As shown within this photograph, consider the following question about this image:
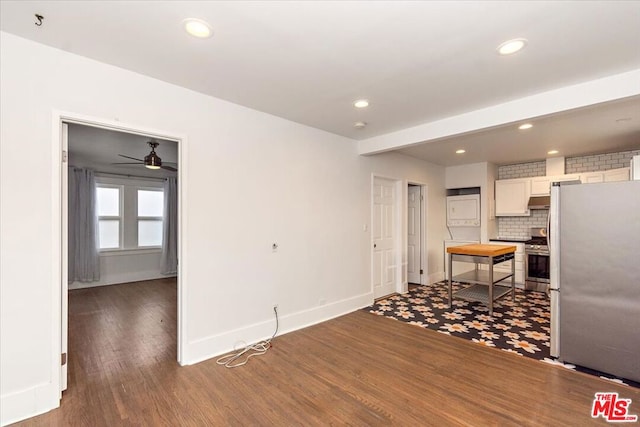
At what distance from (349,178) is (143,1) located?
10.5ft

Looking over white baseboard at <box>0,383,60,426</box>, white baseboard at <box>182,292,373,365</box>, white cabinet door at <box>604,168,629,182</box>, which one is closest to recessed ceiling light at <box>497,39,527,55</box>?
white baseboard at <box>182,292,373,365</box>

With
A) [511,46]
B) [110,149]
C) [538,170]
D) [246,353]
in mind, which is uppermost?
[511,46]

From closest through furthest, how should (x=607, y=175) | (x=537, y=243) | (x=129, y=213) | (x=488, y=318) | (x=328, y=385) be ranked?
(x=328, y=385) < (x=488, y=318) < (x=607, y=175) < (x=537, y=243) < (x=129, y=213)

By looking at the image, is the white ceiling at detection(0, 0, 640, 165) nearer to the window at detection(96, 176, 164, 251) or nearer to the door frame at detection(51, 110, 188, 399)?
the door frame at detection(51, 110, 188, 399)

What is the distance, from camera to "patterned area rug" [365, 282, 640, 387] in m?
3.16

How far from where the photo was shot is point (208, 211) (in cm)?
293

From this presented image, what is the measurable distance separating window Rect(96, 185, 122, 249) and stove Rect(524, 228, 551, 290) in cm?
848

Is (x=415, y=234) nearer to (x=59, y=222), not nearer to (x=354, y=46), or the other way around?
(x=354, y=46)

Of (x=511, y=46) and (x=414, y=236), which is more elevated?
(x=511, y=46)

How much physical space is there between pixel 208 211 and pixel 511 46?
2.87 meters

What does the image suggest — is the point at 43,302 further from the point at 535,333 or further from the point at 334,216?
the point at 535,333

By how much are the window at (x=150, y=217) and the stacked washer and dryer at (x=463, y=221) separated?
266 inches

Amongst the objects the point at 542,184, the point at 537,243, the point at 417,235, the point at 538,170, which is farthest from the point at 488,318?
the point at 538,170

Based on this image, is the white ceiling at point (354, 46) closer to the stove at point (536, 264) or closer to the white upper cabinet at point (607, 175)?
the white upper cabinet at point (607, 175)
